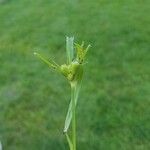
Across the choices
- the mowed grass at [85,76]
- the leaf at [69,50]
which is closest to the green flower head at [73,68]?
the leaf at [69,50]

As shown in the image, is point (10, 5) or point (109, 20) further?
point (10, 5)

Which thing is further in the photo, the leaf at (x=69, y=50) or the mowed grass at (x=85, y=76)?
the mowed grass at (x=85, y=76)

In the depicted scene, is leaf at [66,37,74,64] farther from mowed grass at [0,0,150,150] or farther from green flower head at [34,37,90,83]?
mowed grass at [0,0,150,150]

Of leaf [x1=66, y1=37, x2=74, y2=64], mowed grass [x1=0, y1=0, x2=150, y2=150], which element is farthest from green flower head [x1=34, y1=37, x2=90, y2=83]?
mowed grass [x1=0, y1=0, x2=150, y2=150]

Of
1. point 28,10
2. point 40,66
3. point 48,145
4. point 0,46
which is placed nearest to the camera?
point 48,145

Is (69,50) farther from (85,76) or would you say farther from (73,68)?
(85,76)

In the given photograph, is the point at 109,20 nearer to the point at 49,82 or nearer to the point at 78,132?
the point at 49,82

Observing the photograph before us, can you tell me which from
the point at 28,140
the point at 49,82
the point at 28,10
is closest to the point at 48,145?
the point at 28,140

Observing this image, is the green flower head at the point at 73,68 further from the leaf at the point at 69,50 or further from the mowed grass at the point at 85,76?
the mowed grass at the point at 85,76

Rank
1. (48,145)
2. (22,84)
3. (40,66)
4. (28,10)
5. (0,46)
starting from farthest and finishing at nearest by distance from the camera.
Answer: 1. (28,10)
2. (0,46)
3. (40,66)
4. (22,84)
5. (48,145)
